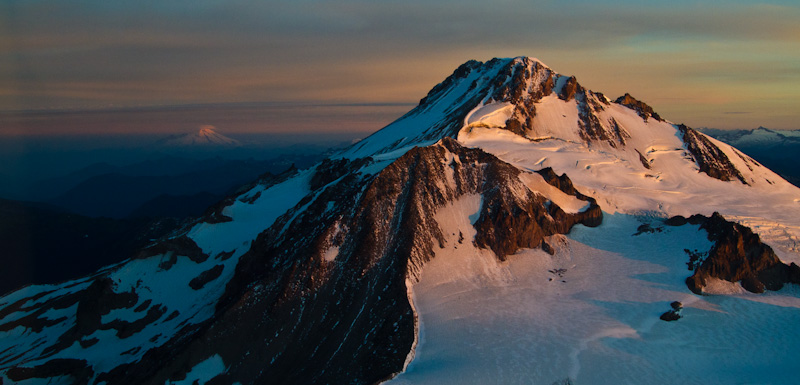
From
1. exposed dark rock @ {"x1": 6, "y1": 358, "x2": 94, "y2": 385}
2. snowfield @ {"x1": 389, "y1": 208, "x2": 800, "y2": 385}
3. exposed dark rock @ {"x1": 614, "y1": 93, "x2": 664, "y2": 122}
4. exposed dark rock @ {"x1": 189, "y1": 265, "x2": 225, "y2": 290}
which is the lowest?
exposed dark rock @ {"x1": 6, "y1": 358, "x2": 94, "y2": 385}

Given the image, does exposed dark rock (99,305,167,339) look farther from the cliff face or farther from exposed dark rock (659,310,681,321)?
exposed dark rock (659,310,681,321)

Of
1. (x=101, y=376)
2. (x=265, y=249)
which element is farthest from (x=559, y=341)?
(x=101, y=376)

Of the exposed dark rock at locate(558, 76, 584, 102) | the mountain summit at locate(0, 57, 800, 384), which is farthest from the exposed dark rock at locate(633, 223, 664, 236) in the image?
the exposed dark rock at locate(558, 76, 584, 102)

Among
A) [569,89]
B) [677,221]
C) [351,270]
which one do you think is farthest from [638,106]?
[351,270]

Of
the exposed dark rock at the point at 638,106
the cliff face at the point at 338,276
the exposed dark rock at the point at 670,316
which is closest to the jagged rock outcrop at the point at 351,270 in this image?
the cliff face at the point at 338,276

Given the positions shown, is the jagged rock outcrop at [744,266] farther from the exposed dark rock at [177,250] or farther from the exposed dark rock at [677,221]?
the exposed dark rock at [177,250]

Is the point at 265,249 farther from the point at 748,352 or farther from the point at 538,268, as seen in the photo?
the point at 748,352
